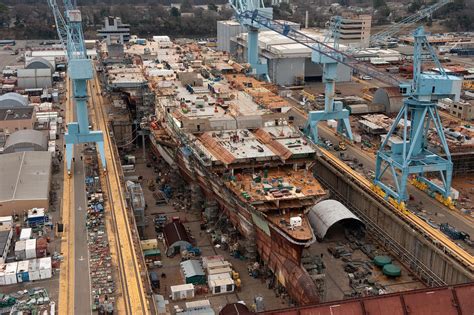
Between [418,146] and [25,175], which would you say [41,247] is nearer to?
[25,175]

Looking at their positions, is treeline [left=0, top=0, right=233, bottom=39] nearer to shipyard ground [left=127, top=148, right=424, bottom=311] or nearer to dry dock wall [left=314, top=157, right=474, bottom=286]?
dry dock wall [left=314, top=157, right=474, bottom=286]

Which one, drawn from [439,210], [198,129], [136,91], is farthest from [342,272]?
[136,91]

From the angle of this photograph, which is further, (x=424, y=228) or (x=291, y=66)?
(x=291, y=66)

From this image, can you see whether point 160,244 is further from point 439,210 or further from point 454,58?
point 454,58

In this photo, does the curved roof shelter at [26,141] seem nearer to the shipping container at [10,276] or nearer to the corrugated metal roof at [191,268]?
the shipping container at [10,276]

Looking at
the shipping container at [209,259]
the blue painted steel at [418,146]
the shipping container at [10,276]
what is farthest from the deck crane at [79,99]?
the blue painted steel at [418,146]

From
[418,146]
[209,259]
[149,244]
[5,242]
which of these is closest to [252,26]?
[418,146]
